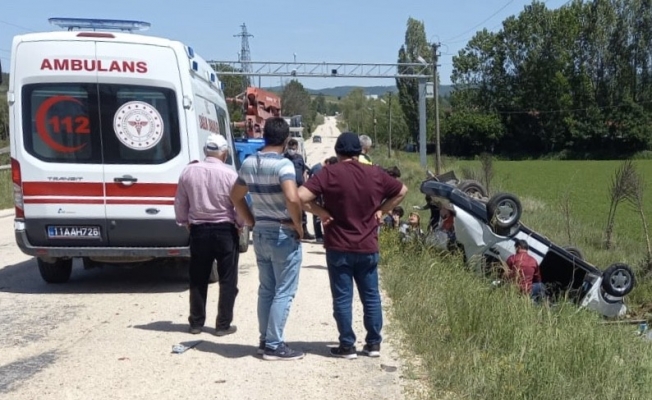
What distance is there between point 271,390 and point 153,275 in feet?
18.1

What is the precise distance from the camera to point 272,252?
6273mm

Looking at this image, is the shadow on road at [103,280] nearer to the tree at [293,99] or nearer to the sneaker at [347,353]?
the sneaker at [347,353]

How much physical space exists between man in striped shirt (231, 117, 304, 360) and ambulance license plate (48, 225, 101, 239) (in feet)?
11.2

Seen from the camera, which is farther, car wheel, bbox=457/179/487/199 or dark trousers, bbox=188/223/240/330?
car wheel, bbox=457/179/487/199

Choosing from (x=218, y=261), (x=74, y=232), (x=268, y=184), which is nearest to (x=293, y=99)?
(x=74, y=232)

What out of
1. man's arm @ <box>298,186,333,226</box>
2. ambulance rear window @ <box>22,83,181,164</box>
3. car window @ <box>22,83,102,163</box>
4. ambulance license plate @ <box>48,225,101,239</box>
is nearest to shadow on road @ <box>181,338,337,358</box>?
man's arm @ <box>298,186,333,226</box>

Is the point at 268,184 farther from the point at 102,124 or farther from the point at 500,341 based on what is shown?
the point at 102,124

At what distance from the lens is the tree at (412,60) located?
80363 mm

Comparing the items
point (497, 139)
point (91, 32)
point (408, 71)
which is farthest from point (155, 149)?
point (497, 139)

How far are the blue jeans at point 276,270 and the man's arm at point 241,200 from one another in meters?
0.17

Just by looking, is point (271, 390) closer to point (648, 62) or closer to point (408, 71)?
point (408, 71)

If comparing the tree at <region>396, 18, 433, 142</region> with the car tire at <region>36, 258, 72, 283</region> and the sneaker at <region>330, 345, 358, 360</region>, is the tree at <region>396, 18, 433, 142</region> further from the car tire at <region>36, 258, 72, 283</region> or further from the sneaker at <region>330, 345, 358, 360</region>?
the sneaker at <region>330, 345, 358, 360</region>

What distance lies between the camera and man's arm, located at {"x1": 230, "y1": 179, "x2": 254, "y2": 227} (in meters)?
6.36

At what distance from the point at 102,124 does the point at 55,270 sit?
205 cm
